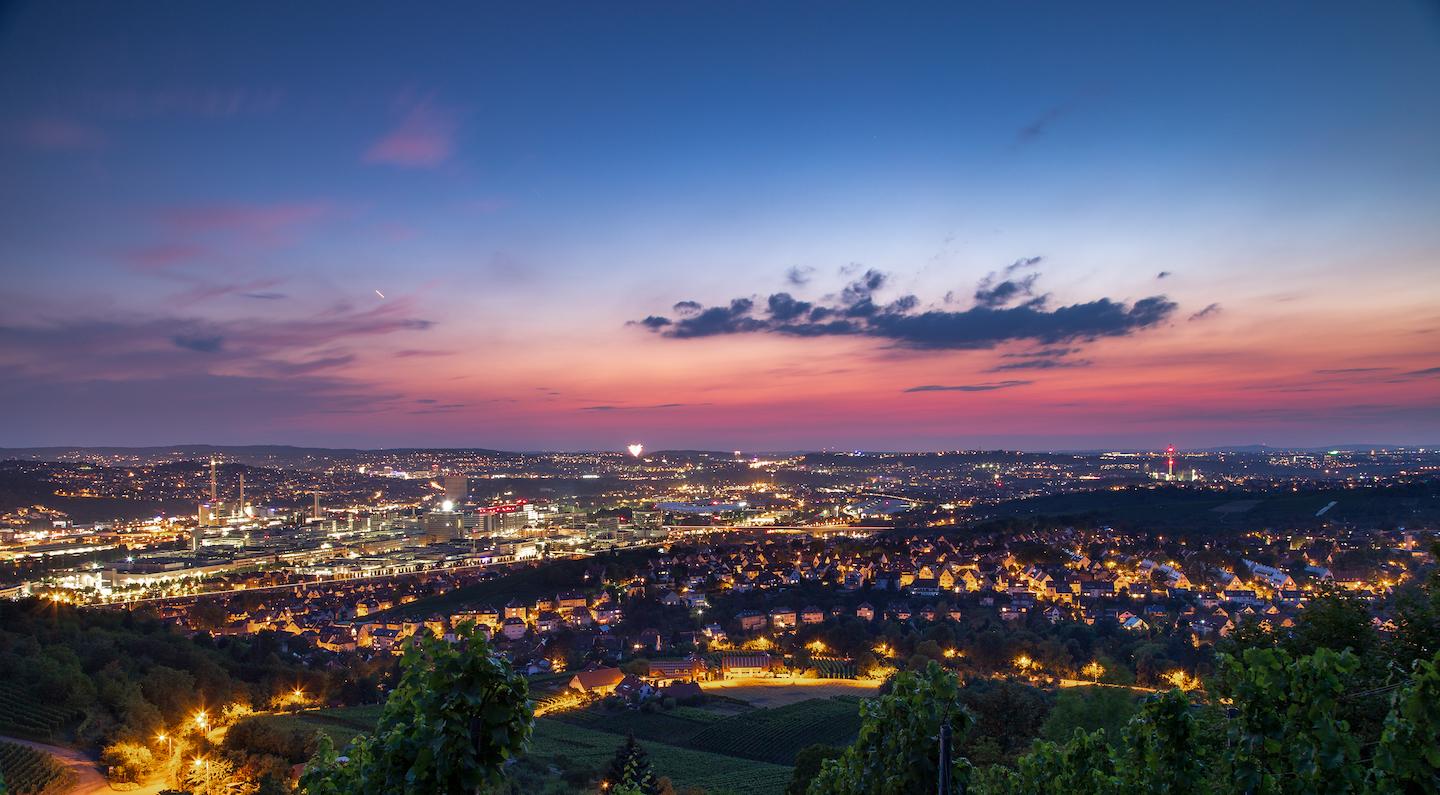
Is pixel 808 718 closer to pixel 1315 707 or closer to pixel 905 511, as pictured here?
pixel 1315 707

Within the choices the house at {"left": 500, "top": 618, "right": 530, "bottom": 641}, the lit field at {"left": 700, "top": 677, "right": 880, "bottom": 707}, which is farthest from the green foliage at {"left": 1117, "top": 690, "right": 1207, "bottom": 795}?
the house at {"left": 500, "top": 618, "right": 530, "bottom": 641}

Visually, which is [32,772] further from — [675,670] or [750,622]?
[750,622]

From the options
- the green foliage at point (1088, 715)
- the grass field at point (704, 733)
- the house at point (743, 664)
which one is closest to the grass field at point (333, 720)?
the grass field at point (704, 733)

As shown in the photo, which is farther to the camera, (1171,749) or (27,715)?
(27,715)

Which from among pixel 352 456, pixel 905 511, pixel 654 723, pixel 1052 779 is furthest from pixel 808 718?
pixel 352 456

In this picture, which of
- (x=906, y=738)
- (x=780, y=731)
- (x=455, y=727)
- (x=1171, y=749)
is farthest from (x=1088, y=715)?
(x=455, y=727)
